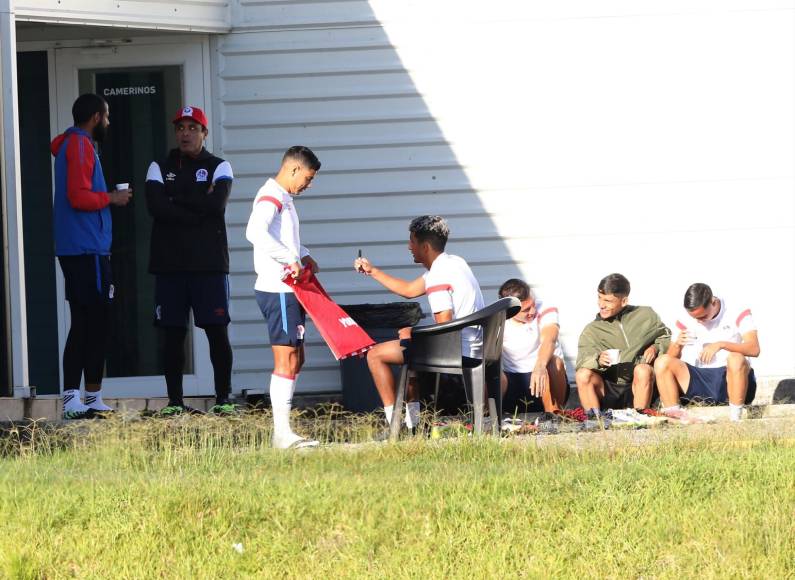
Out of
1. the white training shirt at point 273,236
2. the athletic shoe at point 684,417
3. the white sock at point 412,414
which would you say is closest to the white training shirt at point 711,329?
the athletic shoe at point 684,417

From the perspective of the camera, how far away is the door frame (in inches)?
414

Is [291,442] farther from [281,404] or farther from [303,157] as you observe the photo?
[303,157]

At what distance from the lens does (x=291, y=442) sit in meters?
7.54

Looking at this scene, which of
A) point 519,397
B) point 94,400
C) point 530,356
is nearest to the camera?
point 94,400

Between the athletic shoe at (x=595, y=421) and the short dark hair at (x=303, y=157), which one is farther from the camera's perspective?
the athletic shoe at (x=595, y=421)

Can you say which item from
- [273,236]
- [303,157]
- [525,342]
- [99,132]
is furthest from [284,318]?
[525,342]

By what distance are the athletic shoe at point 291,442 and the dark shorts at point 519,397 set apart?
87.4 inches

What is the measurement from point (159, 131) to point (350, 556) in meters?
5.70

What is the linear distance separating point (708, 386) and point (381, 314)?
2.21 m

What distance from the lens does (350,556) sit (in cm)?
562

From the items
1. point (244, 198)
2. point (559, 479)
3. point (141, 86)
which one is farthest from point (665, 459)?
point (141, 86)

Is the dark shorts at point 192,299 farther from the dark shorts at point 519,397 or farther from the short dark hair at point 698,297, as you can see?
the short dark hair at point 698,297

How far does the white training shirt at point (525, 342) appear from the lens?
9.70m

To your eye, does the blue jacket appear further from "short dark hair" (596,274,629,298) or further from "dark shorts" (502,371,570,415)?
"short dark hair" (596,274,629,298)
